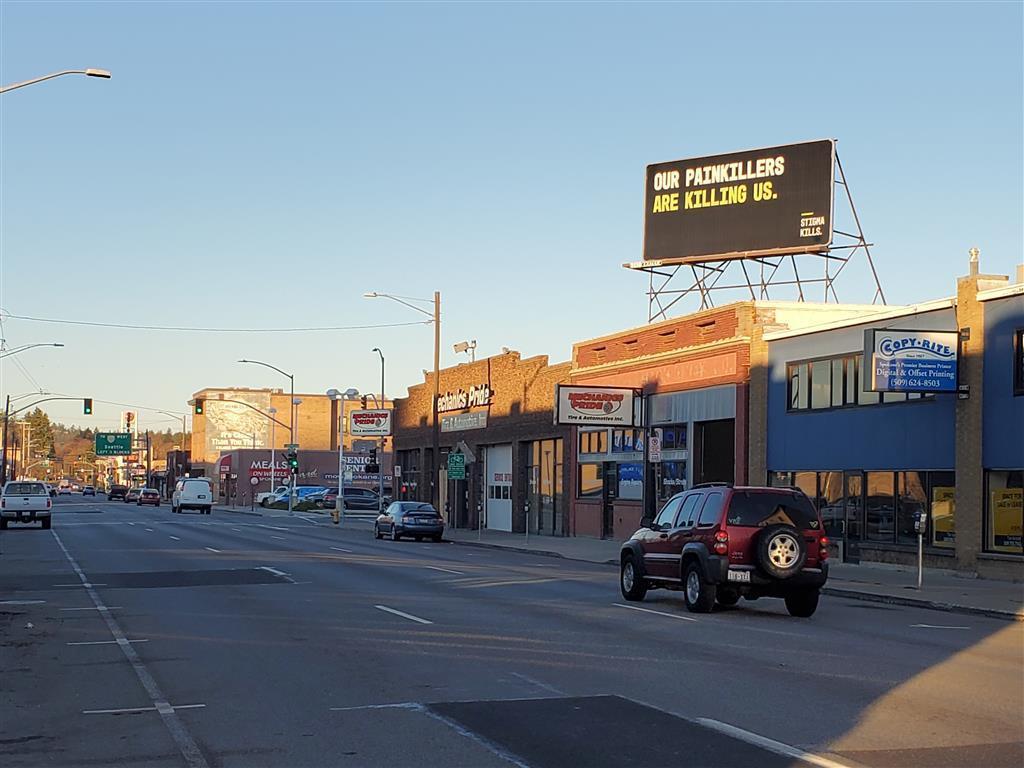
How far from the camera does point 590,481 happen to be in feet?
154

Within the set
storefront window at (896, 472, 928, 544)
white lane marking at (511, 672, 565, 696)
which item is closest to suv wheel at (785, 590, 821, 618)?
white lane marking at (511, 672, 565, 696)

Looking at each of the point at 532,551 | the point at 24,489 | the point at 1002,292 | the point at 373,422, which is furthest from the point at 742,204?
the point at 373,422

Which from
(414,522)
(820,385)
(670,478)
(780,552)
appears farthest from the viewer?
(414,522)

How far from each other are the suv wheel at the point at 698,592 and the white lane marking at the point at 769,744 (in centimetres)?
896

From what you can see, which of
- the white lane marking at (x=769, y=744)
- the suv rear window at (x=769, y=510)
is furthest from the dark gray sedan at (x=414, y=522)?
the white lane marking at (x=769, y=744)

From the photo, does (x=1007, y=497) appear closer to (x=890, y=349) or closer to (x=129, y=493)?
(x=890, y=349)

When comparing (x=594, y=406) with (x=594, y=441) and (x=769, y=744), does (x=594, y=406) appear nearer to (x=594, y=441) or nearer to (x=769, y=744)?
(x=594, y=441)

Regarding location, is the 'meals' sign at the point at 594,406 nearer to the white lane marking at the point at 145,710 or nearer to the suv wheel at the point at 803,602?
the suv wheel at the point at 803,602

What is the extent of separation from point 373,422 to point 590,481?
27841 mm

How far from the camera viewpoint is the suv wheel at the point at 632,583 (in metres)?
21.0

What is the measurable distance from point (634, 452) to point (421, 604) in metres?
24.4

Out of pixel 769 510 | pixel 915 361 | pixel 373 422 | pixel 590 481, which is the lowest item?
pixel 590 481

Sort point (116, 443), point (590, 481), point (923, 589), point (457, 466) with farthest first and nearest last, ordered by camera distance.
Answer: point (116, 443) → point (457, 466) → point (590, 481) → point (923, 589)

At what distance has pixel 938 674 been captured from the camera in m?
13.1
